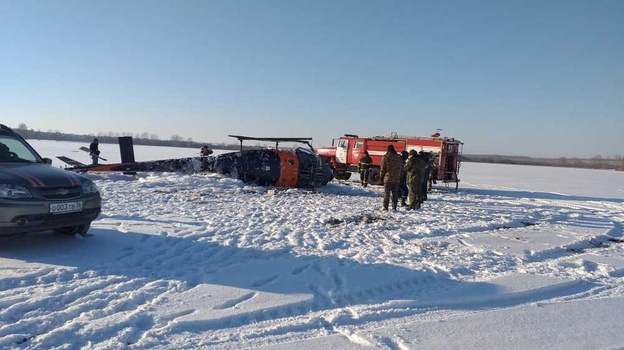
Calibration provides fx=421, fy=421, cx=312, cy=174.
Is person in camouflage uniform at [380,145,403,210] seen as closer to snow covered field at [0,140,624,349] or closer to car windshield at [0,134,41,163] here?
snow covered field at [0,140,624,349]

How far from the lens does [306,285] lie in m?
4.57

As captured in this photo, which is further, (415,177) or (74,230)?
(415,177)

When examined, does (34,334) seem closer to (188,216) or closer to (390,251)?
(390,251)

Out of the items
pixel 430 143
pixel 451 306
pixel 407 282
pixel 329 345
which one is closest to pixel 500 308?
pixel 451 306

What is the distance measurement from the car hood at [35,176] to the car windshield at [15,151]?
28 centimetres

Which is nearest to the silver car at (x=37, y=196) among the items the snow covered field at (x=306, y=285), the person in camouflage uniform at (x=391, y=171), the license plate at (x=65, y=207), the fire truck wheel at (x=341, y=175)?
the license plate at (x=65, y=207)

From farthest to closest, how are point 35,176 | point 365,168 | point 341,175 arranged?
point 341,175
point 365,168
point 35,176

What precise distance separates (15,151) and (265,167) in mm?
8991

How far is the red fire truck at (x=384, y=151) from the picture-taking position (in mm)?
18797

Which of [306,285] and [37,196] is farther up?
[37,196]

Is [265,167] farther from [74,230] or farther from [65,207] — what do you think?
[65,207]

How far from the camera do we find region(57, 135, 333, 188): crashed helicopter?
Result: 14.6m

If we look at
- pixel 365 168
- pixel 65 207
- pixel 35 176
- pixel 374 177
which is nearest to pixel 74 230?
pixel 65 207

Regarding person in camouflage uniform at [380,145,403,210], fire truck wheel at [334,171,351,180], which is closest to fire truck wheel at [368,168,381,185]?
fire truck wheel at [334,171,351,180]
